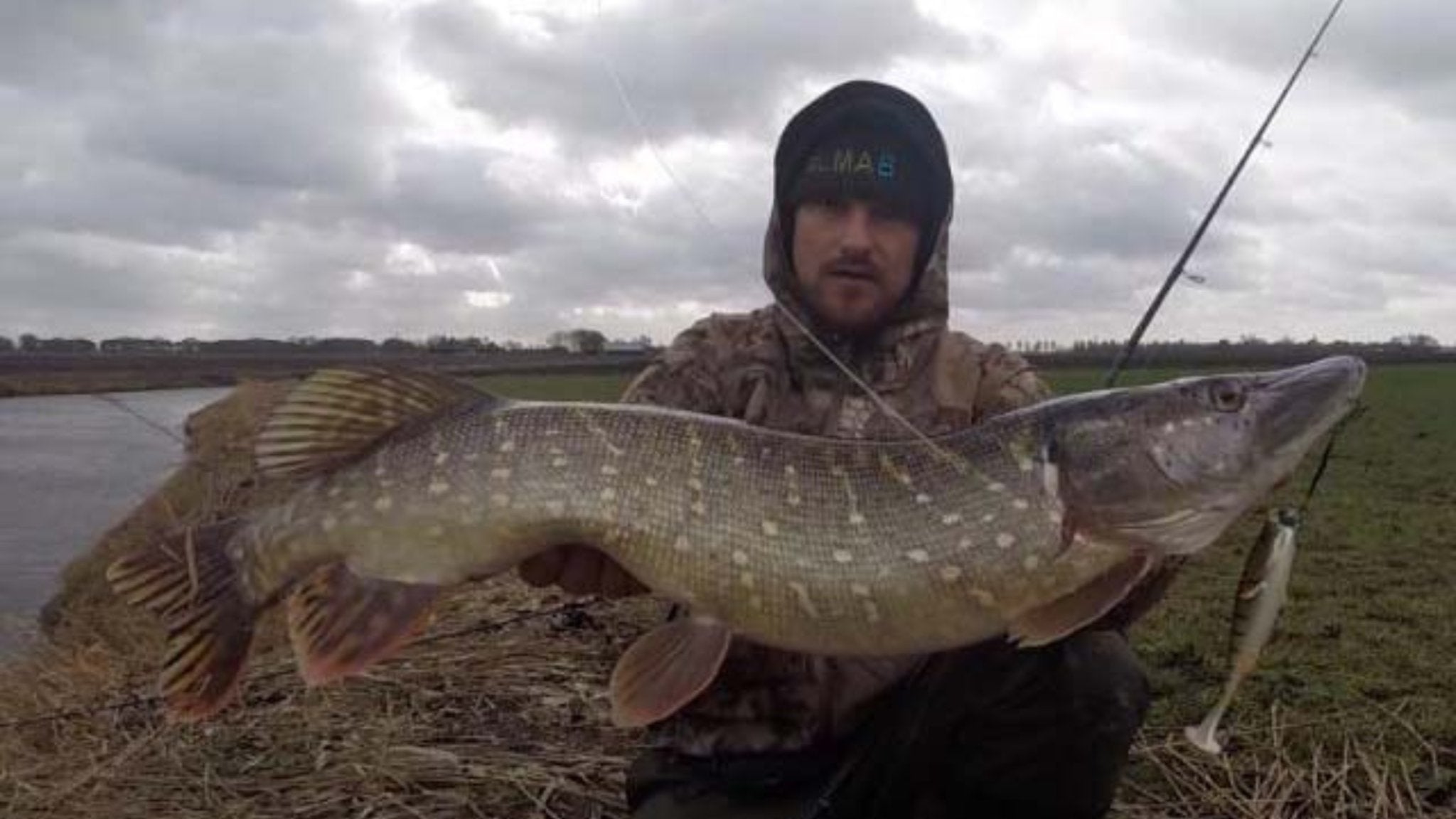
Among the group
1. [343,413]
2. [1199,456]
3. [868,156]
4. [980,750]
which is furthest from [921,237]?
[343,413]

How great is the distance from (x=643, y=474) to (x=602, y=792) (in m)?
1.97

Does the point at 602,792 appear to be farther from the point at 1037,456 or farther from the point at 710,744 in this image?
the point at 1037,456

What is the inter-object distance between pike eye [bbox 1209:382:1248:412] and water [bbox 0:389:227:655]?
13.5 ft

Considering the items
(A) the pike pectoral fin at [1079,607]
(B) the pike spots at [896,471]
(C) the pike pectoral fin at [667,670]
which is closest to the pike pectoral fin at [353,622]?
(C) the pike pectoral fin at [667,670]

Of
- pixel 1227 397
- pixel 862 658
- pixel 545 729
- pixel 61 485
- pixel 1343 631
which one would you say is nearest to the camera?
pixel 1227 397

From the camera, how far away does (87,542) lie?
17.2 metres

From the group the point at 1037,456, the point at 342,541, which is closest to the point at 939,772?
the point at 1037,456

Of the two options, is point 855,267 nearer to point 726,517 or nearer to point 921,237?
point 921,237

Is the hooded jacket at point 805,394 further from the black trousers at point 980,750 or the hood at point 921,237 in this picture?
the black trousers at point 980,750

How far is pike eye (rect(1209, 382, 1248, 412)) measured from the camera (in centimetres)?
310

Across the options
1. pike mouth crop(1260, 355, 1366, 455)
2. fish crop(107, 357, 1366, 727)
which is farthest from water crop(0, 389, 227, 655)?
pike mouth crop(1260, 355, 1366, 455)

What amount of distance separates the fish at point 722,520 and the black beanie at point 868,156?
4.36ft

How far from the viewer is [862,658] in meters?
3.43

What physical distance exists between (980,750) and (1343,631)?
4590 millimetres
